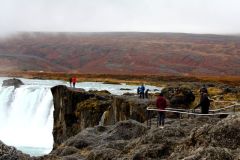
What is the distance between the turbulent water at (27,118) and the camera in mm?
78062

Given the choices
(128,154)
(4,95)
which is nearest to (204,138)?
(128,154)

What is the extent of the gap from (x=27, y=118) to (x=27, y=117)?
1.34 feet

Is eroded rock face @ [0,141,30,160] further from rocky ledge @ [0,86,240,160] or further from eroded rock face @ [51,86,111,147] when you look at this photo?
eroded rock face @ [51,86,111,147]

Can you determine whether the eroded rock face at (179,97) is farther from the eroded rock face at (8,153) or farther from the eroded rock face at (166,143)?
the eroded rock face at (8,153)

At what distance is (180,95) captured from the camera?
4888 centimetres

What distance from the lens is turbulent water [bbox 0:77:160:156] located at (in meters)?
78.1

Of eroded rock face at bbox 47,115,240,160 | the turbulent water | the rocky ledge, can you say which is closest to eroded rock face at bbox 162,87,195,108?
the rocky ledge

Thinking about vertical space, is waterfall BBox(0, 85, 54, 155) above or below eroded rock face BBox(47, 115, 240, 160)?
below

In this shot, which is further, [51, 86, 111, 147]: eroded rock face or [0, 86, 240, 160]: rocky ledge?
[51, 86, 111, 147]: eroded rock face

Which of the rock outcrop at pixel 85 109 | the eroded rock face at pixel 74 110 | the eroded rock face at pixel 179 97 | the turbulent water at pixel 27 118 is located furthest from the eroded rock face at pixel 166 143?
the turbulent water at pixel 27 118

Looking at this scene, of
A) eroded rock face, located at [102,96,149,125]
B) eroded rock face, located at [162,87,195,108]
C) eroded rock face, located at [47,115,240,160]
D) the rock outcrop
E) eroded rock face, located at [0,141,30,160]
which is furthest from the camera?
the rock outcrop

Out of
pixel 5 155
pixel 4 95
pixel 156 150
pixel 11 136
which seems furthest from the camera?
pixel 4 95

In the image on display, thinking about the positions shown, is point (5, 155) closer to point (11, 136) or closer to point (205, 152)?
point (205, 152)

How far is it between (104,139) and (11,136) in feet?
192
